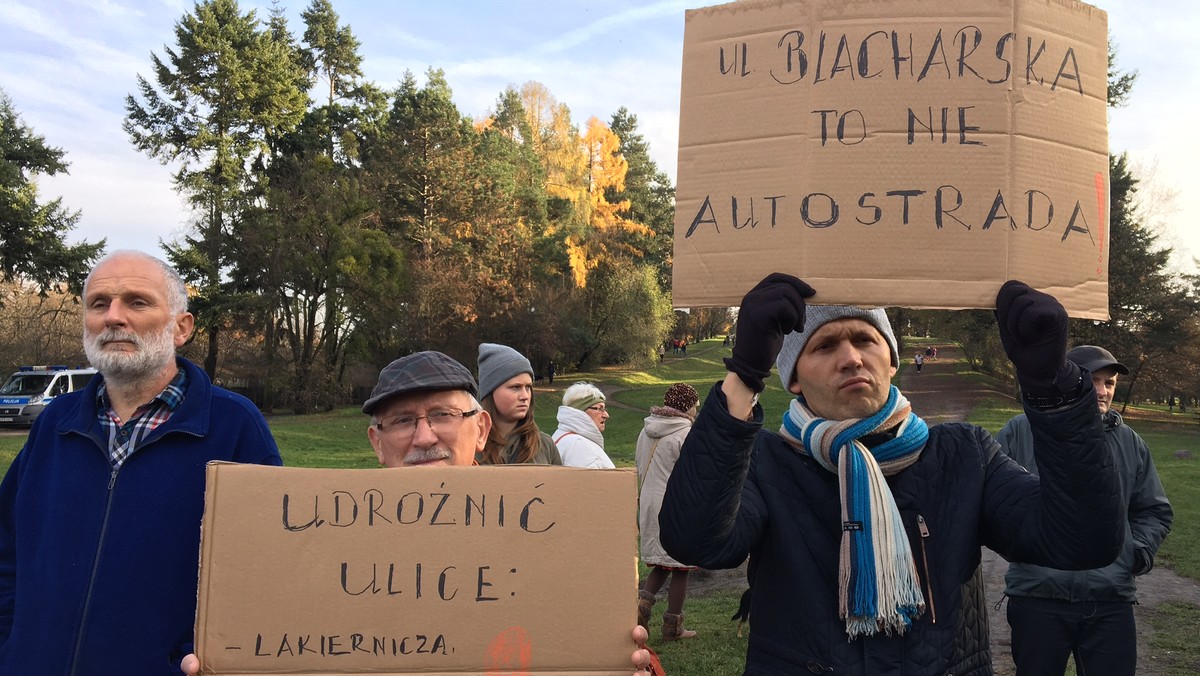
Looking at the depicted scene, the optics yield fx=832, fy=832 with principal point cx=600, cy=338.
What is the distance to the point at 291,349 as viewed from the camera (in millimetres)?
35094

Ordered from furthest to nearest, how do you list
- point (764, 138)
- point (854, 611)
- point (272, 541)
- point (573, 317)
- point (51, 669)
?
point (573, 317)
point (51, 669)
point (764, 138)
point (854, 611)
point (272, 541)

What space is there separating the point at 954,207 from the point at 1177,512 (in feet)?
43.3

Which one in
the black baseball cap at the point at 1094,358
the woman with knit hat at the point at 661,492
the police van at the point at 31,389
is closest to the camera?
the black baseball cap at the point at 1094,358

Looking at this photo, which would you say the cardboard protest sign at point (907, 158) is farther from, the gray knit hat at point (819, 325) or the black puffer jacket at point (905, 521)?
the black puffer jacket at point (905, 521)

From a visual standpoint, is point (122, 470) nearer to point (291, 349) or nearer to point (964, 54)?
point (964, 54)

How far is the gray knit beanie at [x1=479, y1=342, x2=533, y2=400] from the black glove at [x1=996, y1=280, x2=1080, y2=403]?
284 centimetres

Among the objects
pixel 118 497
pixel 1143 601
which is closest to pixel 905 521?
pixel 118 497

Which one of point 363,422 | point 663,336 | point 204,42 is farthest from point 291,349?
point 663,336

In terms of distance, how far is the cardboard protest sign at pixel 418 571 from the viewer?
1.82 m

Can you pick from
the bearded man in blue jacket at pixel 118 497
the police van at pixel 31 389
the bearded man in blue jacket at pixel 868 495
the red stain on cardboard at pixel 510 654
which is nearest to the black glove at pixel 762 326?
the bearded man in blue jacket at pixel 868 495

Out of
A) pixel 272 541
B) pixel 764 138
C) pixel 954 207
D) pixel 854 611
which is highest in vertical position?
pixel 764 138

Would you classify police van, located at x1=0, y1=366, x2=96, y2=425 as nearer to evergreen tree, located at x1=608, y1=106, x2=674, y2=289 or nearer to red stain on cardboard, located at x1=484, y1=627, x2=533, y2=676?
red stain on cardboard, located at x1=484, y1=627, x2=533, y2=676

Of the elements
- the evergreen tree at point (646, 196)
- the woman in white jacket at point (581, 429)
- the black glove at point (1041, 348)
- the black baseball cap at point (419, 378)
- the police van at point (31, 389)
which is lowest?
the police van at point (31, 389)

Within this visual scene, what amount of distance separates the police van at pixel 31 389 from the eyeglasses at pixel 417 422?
1015 inches
